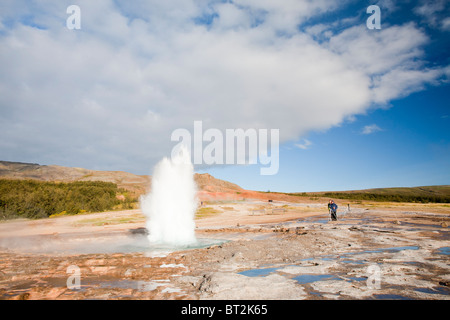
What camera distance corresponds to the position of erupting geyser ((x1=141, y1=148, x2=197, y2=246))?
15.8 meters

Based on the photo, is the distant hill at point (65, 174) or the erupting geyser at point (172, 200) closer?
the erupting geyser at point (172, 200)

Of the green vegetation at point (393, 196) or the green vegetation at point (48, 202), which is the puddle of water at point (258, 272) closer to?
the green vegetation at point (48, 202)

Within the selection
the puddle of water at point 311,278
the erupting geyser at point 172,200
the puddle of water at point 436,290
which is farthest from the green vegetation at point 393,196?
the puddle of water at point 436,290

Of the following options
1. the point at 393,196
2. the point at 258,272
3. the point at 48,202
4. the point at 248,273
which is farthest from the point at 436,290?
the point at 393,196

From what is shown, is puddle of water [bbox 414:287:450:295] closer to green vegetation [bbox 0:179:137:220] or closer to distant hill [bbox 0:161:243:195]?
green vegetation [bbox 0:179:137:220]

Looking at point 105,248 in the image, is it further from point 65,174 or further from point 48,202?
point 65,174

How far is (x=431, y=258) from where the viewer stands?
861cm

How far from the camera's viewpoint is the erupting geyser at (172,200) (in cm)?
1579

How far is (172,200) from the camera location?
16.2m

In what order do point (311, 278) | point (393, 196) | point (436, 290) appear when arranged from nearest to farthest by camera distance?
point (436, 290)
point (311, 278)
point (393, 196)

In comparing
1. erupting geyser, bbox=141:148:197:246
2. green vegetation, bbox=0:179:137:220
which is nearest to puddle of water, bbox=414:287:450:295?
erupting geyser, bbox=141:148:197:246
